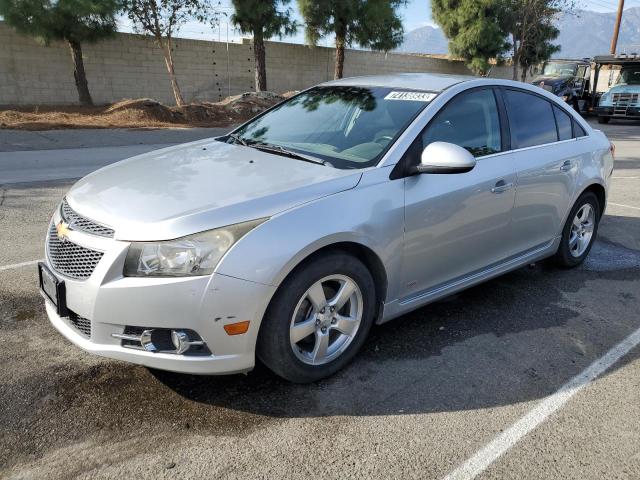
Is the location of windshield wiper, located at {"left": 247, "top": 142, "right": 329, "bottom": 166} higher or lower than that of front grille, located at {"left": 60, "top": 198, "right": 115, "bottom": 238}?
higher

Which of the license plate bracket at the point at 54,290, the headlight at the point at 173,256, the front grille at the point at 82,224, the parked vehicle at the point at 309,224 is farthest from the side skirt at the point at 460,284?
the license plate bracket at the point at 54,290

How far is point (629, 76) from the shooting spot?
22.7m

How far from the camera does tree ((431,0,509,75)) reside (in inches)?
1256

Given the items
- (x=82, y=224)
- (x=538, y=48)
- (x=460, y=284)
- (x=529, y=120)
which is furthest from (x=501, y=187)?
(x=538, y=48)

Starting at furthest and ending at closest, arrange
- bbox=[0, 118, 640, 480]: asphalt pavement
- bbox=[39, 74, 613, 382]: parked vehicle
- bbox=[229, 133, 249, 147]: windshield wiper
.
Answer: bbox=[229, 133, 249, 147]: windshield wiper
bbox=[39, 74, 613, 382]: parked vehicle
bbox=[0, 118, 640, 480]: asphalt pavement

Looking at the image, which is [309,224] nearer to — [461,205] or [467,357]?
[461,205]

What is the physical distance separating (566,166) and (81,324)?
3871 millimetres

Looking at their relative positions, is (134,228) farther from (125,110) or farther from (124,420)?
(125,110)

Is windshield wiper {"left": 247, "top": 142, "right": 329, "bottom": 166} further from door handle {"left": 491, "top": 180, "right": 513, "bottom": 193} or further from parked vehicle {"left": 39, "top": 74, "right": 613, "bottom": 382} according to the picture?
door handle {"left": 491, "top": 180, "right": 513, "bottom": 193}

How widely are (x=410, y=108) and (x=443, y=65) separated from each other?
3270 centimetres

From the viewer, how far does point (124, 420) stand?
2.83 meters

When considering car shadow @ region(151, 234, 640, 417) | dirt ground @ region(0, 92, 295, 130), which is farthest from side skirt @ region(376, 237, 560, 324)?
dirt ground @ region(0, 92, 295, 130)

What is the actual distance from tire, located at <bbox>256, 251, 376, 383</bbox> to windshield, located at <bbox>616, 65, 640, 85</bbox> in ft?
77.1

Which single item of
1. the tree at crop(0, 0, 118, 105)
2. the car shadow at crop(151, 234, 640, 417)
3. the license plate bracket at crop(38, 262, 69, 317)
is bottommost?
the car shadow at crop(151, 234, 640, 417)
